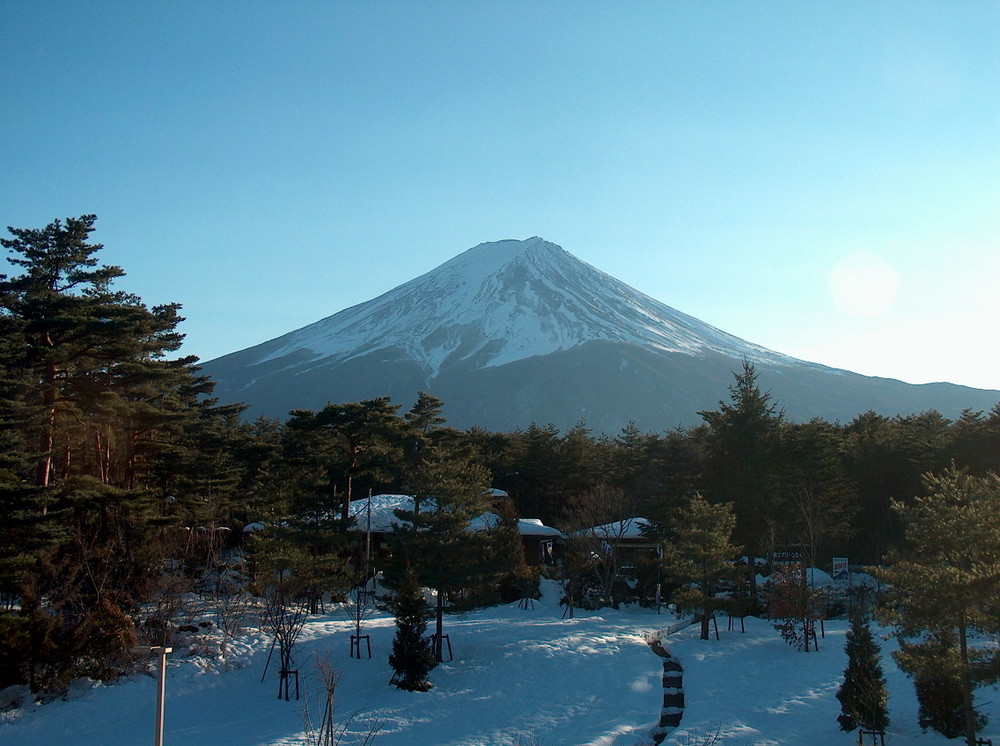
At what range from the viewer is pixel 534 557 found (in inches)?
1107

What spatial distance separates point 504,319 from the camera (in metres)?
130

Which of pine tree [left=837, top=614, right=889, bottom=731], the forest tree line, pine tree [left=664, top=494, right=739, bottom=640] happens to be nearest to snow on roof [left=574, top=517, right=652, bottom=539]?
the forest tree line

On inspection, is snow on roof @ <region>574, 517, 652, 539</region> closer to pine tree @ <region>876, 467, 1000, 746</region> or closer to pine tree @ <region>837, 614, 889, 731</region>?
pine tree @ <region>837, 614, 889, 731</region>

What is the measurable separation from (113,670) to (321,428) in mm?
8518

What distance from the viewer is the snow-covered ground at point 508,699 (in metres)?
11.9

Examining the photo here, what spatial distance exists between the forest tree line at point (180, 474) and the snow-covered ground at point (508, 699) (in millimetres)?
1333

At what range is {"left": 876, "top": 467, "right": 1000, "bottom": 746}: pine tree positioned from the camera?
884cm

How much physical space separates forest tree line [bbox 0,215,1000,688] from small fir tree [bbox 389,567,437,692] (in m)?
1.44

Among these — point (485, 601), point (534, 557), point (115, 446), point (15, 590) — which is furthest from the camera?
point (534, 557)

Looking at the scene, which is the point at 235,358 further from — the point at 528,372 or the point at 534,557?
the point at 534,557

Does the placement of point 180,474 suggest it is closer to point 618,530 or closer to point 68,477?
point 68,477

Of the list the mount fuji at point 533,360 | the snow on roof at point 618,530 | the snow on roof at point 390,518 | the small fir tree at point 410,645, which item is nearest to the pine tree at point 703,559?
the snow on roof at point 618,530

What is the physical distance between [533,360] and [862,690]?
340ft

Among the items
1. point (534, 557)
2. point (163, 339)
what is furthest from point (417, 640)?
point (534, 557)
